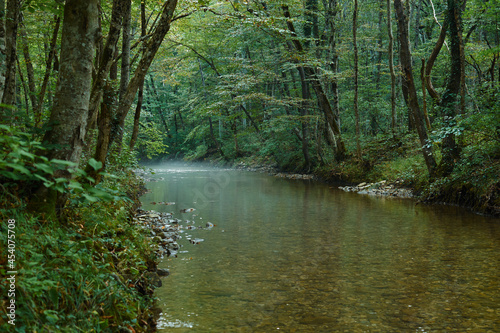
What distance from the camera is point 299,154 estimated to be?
2322cm

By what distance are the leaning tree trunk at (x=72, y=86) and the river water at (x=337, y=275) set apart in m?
1.87

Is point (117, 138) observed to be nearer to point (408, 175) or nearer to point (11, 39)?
point (11, 39)

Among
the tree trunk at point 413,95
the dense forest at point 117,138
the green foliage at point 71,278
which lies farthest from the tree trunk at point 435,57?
the green foliage at point 71,278

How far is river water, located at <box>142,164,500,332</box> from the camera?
3.56 m

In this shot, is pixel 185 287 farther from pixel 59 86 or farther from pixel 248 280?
pixel 59 86

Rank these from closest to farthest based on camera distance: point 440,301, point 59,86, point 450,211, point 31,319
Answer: point 31,319, point 59,86, point 440,301, point 450,211

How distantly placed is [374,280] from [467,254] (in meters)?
2.15

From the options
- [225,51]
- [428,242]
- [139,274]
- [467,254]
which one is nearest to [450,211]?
[428,242]

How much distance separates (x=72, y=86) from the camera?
3.34 meters

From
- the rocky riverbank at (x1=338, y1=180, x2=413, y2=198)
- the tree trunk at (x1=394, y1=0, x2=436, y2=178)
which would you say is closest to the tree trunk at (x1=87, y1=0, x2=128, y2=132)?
the tree trunk at (x1=394, y1=0, x2=436, y2=178)

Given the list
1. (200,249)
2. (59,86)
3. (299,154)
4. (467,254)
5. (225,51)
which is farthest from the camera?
(225,51)

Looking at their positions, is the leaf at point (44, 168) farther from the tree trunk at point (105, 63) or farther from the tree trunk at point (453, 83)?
the tree trunk at point (453, 83)

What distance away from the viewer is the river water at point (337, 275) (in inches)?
140

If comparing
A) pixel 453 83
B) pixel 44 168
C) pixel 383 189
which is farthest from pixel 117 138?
pixel 383 189
